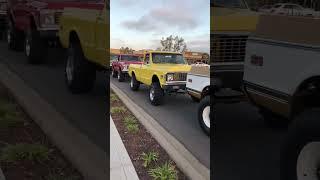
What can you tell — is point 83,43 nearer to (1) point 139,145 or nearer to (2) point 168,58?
(1) point 139,145

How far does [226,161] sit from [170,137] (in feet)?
3.45

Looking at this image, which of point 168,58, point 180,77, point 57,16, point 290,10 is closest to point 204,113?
point 180,77

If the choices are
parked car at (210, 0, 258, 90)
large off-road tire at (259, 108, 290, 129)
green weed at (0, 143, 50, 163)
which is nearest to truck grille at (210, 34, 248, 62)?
parked car at (210, 0, 258, 90)

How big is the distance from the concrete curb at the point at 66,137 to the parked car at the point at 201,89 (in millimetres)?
1010

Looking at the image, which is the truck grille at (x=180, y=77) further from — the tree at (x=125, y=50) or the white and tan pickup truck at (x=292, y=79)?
the tree at (x=125, y=50)

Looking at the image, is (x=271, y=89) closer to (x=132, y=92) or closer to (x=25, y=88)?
(x=132, y=92)

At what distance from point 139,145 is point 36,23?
19.4ft

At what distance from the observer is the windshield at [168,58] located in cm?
376

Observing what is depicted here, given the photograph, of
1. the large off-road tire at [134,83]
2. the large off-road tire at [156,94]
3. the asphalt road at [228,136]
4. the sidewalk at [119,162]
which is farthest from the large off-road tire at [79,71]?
the sidewalk at [119,162]

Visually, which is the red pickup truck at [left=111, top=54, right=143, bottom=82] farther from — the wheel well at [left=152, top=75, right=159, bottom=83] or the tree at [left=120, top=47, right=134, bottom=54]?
the wheel well at [left=152, top=75, right=159, bottom=83]

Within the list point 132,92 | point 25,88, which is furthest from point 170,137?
point 25,88

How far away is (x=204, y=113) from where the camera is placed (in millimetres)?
4141

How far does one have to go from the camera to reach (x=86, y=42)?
6.33m

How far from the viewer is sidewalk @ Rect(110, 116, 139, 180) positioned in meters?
4.16
